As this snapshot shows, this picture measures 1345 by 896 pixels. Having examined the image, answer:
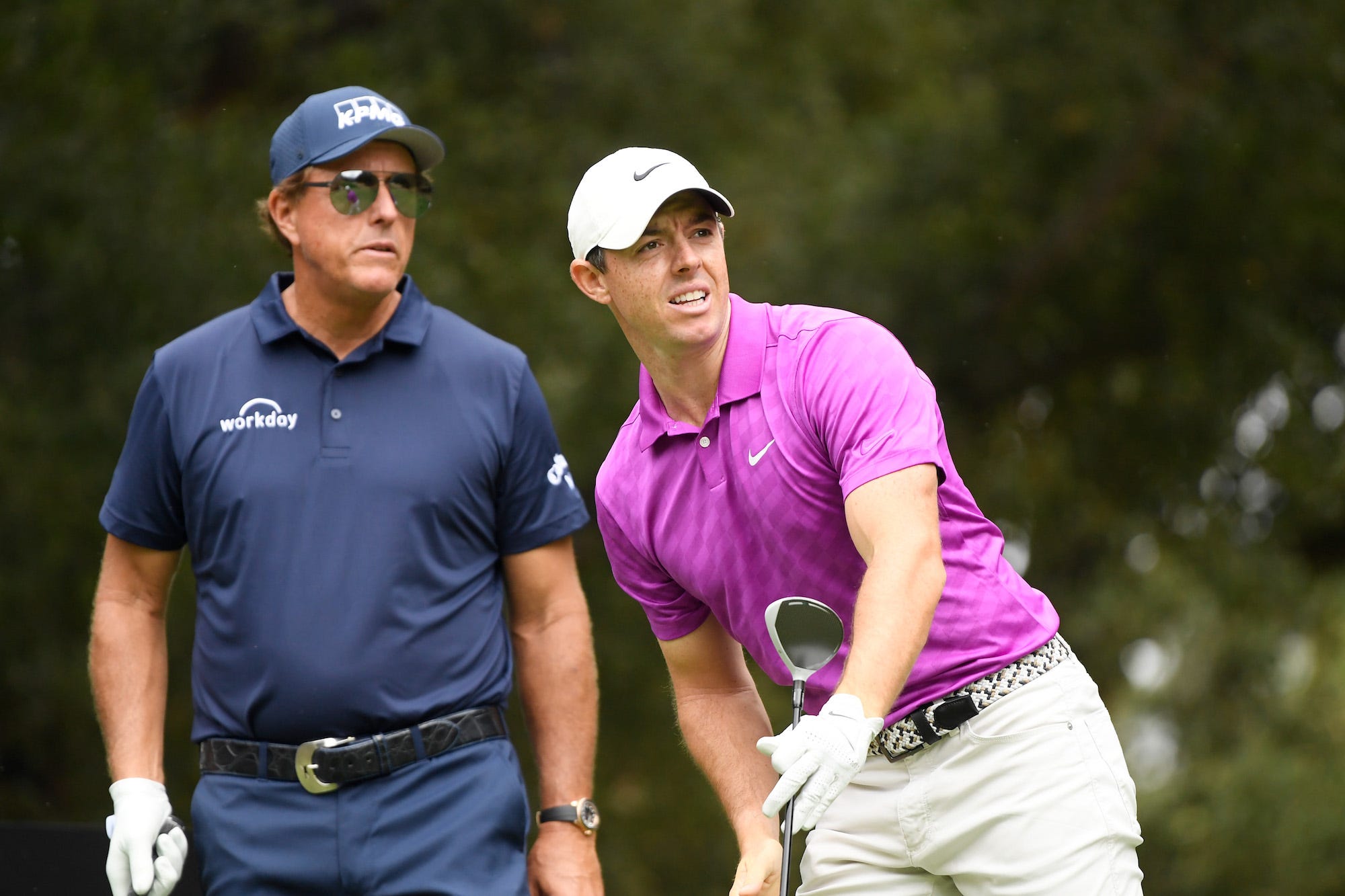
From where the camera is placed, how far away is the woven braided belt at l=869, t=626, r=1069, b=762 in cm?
292

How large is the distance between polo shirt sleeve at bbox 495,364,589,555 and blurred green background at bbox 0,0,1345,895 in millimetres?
4461

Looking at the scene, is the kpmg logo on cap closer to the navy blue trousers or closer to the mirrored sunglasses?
Answer: the mirrored sunglasses

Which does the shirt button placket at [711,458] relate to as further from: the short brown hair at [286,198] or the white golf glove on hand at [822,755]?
the short brown hair at [286,198]

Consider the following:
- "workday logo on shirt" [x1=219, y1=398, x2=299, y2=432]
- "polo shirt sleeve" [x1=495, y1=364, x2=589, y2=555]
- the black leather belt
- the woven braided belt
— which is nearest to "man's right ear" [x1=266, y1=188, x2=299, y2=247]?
"workday logo on shirt" [x1=219, y1=398, x2=299, y2=432]

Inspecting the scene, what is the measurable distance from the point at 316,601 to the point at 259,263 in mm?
5064

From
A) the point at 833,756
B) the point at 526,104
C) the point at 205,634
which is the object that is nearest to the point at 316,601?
the point at 205,634

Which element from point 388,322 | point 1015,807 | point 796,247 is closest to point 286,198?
point 388,322

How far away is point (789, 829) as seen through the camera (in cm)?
265

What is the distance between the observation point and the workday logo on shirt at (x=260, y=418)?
3598mm

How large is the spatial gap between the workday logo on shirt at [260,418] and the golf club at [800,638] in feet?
4.46

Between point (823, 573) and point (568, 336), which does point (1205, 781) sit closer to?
point (568, 336)

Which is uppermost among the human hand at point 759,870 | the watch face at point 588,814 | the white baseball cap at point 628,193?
the white baseball cap at point 628,193

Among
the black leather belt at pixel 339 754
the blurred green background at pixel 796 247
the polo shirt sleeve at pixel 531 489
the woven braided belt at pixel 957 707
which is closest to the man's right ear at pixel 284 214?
the polo shirt sleeve at pixel 531 489

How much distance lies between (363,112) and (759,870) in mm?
1994
